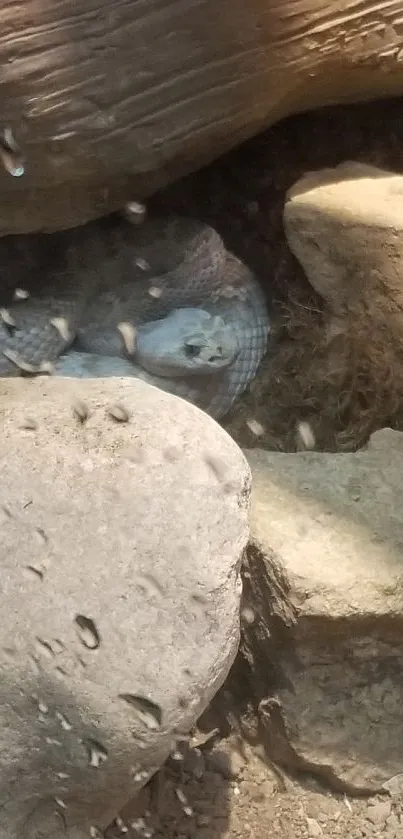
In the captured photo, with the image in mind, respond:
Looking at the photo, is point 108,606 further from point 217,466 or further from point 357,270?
point 357,270

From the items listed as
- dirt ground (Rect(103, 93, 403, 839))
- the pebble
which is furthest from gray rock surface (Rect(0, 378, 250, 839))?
the pebble

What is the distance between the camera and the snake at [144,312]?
1612 mm

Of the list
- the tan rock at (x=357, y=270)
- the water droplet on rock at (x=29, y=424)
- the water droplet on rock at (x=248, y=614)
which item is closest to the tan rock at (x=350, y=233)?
the tan rock at (x=357, y=270)

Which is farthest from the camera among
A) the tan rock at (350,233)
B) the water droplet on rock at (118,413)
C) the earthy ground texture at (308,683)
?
the tan rock at (350,233)

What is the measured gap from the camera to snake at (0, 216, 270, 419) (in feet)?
5.29

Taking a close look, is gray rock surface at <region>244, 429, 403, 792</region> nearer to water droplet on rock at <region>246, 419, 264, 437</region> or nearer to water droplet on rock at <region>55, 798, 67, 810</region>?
water droplet on rock at <region>246, 419, 264, 437</region>

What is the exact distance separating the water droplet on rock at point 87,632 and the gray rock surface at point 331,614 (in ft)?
1.04

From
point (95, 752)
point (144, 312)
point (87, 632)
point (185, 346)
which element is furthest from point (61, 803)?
point (144, 312)

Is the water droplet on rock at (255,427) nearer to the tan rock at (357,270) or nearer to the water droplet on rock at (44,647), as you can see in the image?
the tan rock at (357,270)

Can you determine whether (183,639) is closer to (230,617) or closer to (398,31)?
(230,617)

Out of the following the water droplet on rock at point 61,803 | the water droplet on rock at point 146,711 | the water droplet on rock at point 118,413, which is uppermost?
the water droplet on rock at point 118,413

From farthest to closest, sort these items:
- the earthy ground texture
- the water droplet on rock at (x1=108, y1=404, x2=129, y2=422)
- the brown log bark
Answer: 1. the brown log bark
2. the earthy ground texture
3. the water droplet on rock at (x1=108, y1=404, x2=129, y2=422)

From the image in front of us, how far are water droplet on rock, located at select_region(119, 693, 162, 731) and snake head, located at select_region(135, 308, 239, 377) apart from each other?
33.2 inches

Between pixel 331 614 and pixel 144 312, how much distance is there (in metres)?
0.86
